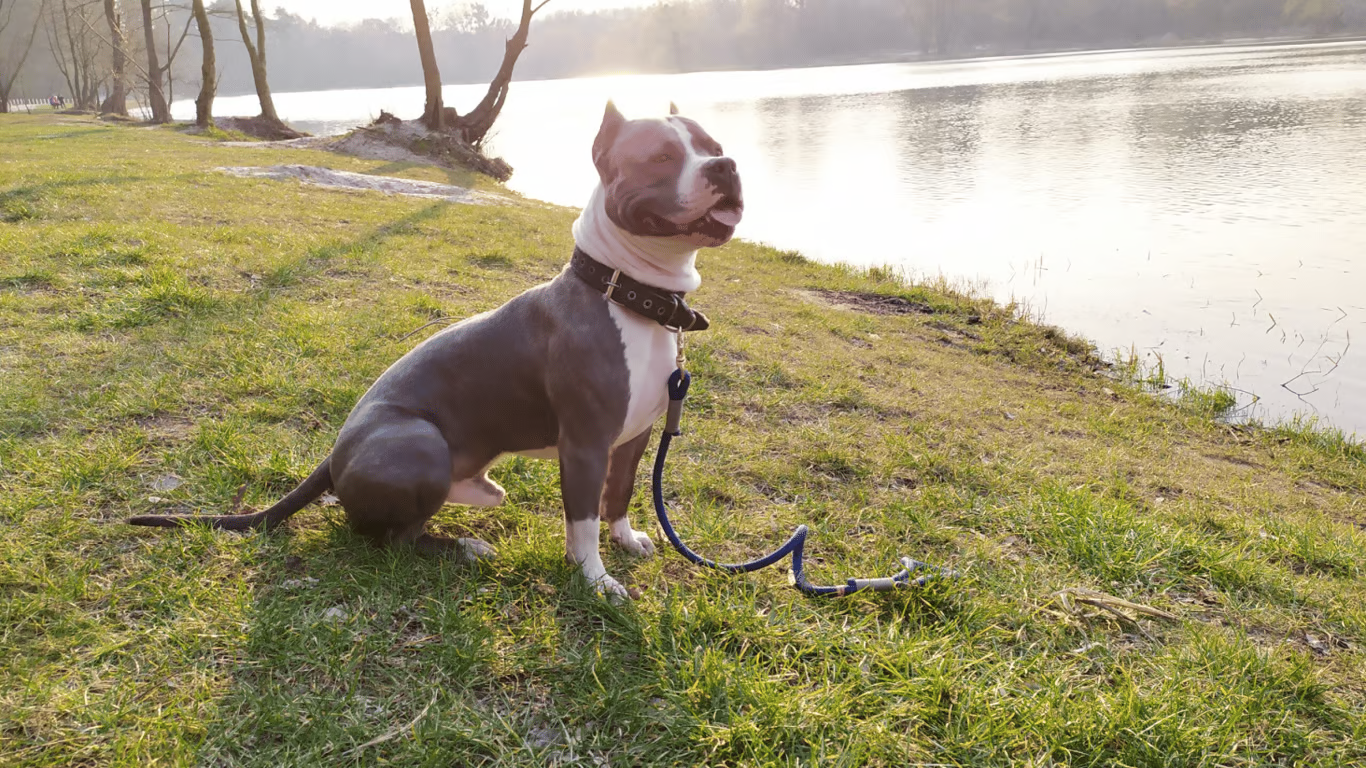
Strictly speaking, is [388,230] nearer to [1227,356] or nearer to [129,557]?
[129,557]

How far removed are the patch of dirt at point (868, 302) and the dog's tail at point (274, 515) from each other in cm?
733

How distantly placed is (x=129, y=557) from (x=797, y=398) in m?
3.91

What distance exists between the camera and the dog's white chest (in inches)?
109

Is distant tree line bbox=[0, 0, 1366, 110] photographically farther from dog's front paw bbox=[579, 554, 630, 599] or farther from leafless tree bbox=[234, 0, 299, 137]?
dog's front paw bbox=[579, 554, 630, 599]

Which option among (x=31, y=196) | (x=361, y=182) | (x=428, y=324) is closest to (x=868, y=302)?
(x=428, y=324)

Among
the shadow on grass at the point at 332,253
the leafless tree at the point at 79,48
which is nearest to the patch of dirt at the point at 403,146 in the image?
the shadow on grass at the point at 332,253

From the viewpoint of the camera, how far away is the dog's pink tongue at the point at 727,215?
2547mm

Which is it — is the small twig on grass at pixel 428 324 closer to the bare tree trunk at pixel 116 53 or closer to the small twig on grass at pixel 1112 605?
the small twig on grass at pixel 1112 605

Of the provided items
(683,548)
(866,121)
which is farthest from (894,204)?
(866,121)

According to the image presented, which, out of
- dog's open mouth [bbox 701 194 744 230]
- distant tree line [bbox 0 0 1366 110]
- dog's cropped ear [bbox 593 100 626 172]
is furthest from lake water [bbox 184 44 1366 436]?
distant tree line [bbox 0 0 1366 110]

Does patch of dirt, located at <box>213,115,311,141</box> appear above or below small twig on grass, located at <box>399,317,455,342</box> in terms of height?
above

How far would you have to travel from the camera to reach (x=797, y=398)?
553cm

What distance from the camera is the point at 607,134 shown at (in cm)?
273

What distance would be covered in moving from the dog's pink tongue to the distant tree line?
27798 mm
